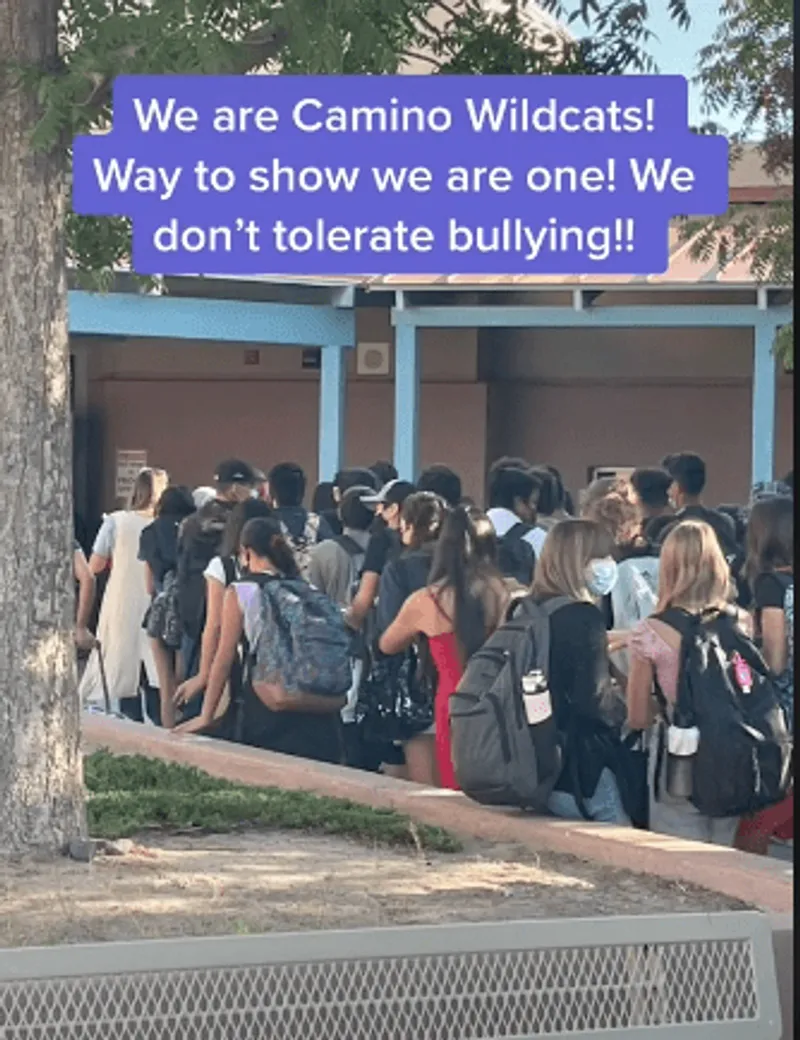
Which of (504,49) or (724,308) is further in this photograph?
(724,308)

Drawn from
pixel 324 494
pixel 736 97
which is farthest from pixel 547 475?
pixel 324 494

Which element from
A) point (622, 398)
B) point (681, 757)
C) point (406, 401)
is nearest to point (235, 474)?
point (681, 757)

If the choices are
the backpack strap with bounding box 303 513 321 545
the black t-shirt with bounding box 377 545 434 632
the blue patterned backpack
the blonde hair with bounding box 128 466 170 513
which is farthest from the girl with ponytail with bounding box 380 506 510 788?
the blonde hair with bounding box 128 466 170 513

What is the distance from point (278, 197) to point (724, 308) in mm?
15019

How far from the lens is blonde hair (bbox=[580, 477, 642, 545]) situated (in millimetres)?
10055

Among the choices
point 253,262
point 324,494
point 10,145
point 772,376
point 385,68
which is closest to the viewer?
point 253,262

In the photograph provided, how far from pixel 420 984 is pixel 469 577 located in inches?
156

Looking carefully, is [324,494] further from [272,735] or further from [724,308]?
[724,308]

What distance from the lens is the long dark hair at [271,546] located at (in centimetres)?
937

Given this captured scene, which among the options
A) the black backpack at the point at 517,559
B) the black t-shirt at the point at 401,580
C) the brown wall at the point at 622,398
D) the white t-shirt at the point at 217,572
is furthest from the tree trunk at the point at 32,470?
the brown wall at the point at 622,398

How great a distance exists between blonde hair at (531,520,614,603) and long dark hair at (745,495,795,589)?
2.83 ft

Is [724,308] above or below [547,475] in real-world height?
above

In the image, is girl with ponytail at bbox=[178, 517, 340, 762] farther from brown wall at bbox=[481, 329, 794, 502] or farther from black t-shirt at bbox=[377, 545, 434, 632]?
brown wall at bbox=[481, 329, 794, 502]

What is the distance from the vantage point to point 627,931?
4930mm
